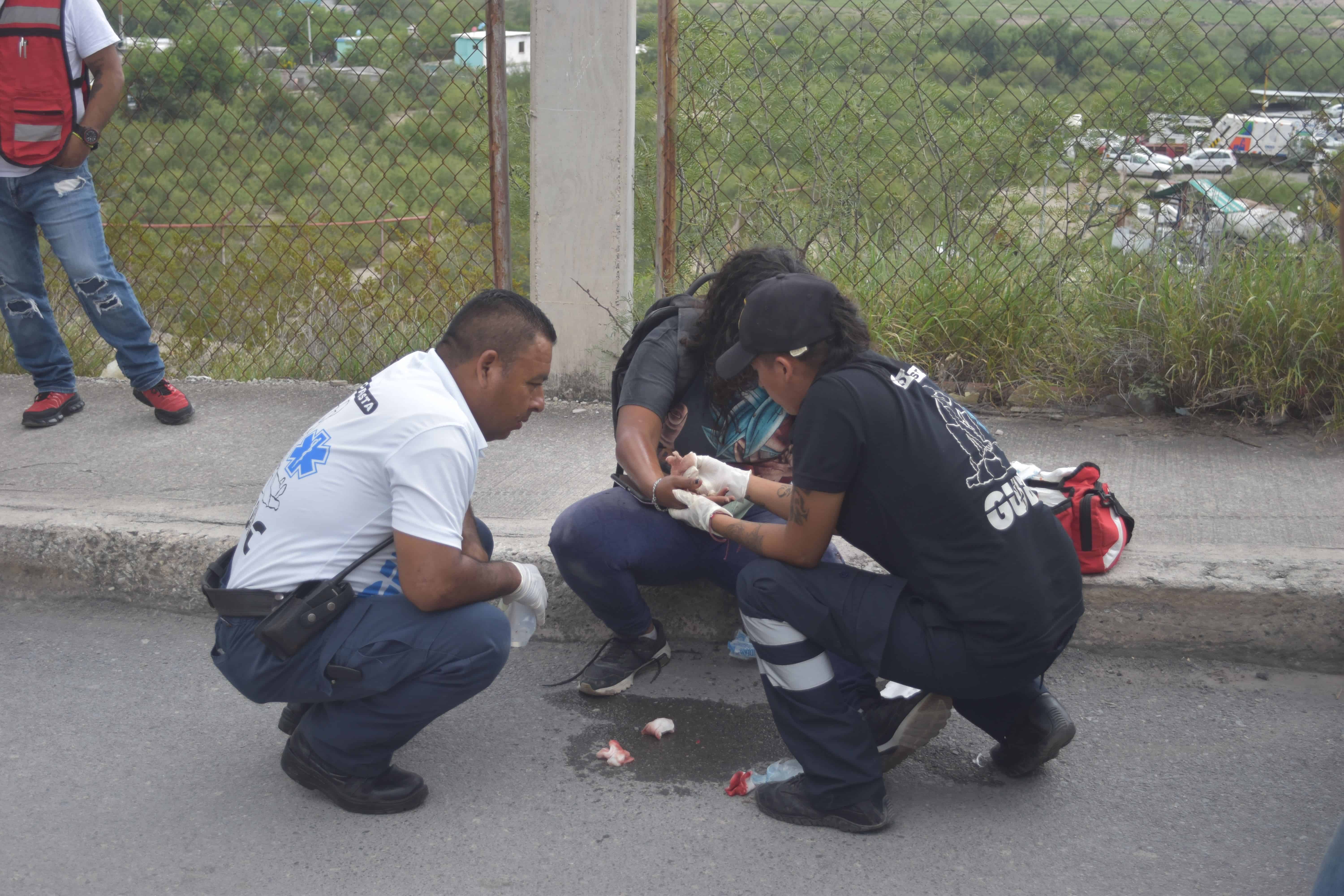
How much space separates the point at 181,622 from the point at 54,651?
346mm

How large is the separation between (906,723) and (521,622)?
3.09 feet

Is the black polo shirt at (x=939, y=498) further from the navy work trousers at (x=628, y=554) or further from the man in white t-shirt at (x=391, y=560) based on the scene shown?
the man in white t-shirt at (x=391, y=560)

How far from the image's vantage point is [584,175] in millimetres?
4434

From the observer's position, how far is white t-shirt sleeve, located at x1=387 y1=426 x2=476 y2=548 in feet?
7.41

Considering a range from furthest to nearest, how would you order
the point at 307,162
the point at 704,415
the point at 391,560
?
the point at 307,162
the point at 704,415
the point at 391,560

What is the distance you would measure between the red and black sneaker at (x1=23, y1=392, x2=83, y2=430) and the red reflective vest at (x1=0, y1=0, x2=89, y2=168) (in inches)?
36.6

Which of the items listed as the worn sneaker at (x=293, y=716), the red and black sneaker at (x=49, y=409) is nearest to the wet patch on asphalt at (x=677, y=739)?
the worn sneaker at (x=293, y=716)

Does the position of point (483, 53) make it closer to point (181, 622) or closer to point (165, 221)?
point (181, 622)

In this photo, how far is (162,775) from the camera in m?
2.59

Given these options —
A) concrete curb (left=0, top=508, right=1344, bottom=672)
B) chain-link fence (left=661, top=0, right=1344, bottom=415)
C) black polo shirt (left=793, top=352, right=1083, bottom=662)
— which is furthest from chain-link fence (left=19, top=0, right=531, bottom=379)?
black polo shirt (left=793, top=352, right=1083, bottom=662)

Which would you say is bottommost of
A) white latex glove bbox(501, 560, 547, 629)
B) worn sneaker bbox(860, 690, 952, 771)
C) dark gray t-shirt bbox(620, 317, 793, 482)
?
worn sneaker bbox(860, 690, 952, 771)

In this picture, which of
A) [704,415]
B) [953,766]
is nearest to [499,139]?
[704,415]

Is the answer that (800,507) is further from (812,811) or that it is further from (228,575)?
(228,575)

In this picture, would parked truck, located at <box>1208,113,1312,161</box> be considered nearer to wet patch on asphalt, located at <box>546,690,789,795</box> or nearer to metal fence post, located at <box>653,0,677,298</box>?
metal fence post, located at <box>653,0,677,298</box>
